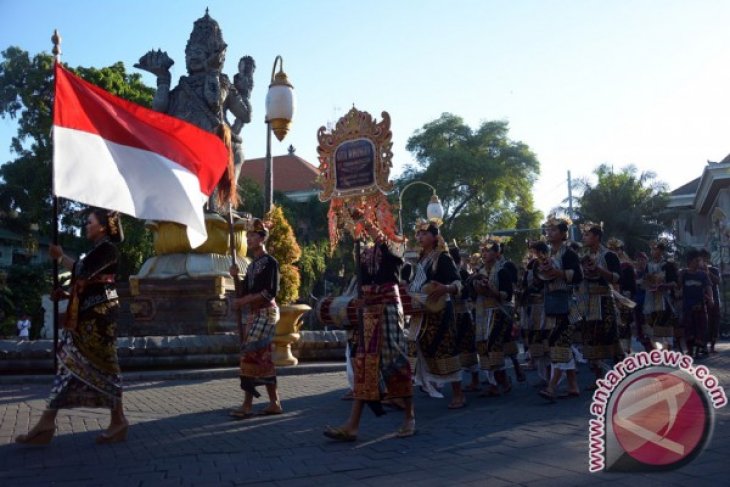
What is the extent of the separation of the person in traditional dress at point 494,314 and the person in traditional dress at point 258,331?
9.54 feet

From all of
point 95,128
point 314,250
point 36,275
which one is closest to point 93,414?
point 95,128

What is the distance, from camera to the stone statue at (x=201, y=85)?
650 inches

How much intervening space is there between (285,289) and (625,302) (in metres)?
5.90

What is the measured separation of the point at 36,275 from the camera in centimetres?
3155

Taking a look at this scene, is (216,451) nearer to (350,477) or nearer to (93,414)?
(350,477)

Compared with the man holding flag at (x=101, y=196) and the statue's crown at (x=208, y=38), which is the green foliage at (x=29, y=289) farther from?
the man holding flag at (x=101, y=196)

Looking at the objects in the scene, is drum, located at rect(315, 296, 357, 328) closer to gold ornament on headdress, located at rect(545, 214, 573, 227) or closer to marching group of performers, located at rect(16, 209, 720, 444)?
marching group of performers, located at rect(16, 209, 720, 444)

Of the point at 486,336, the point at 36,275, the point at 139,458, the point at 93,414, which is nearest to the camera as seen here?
the point at 139,458

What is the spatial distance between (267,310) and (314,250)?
37809 mm

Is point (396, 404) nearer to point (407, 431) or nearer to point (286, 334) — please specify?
point (407, 431)

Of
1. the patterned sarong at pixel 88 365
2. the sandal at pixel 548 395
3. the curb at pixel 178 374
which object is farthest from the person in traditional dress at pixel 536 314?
the patterned sarong at pixel 88 365

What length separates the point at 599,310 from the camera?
9242mm

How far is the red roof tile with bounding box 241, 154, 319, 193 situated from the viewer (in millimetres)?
63781

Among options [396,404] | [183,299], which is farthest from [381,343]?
[183,299]
